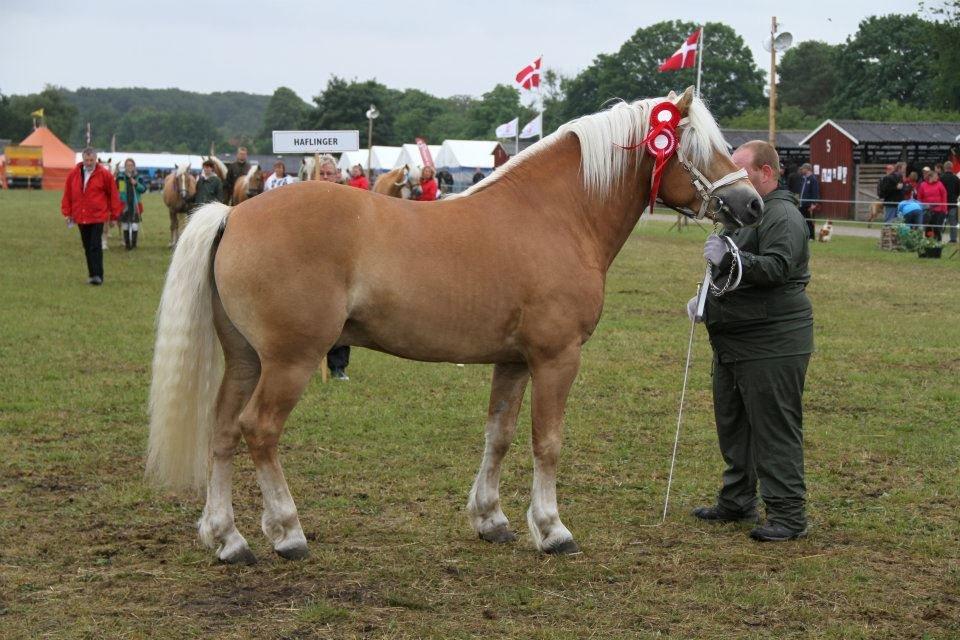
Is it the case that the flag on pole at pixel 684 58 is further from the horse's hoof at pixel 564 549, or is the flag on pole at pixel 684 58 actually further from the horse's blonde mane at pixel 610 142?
the horse's hoof at pixel 564 549

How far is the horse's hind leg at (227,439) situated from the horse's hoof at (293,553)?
144 mm

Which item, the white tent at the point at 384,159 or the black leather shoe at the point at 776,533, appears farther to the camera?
the white tent at the point at 384,159

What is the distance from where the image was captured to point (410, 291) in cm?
502

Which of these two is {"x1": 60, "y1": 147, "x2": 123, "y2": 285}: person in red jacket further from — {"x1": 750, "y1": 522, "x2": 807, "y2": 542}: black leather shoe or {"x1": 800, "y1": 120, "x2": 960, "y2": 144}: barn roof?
{"x1": 800, "y1": 120, "x2": 960, "y2": 144}: barn roof

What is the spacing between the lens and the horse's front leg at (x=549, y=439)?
17.2ft

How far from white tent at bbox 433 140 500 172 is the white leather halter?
51910 millimetres

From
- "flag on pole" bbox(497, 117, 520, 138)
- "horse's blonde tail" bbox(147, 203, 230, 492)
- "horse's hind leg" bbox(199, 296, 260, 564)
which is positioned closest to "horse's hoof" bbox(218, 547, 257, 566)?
"horse's hind leg" bbox(199, 296, 260, 564)

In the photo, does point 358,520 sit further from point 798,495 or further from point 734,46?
point 734,46

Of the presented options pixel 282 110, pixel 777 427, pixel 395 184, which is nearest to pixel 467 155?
pixel 395 184

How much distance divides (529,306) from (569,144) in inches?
39.8

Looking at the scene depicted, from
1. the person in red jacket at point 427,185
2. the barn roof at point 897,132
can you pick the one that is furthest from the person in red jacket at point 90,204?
the barn roof at point 897,132

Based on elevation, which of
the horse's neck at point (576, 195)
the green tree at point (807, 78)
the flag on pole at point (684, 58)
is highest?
the green tree at point (807, 78)

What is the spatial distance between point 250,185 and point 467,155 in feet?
132

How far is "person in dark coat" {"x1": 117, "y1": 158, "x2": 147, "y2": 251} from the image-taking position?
22734 millimetres
